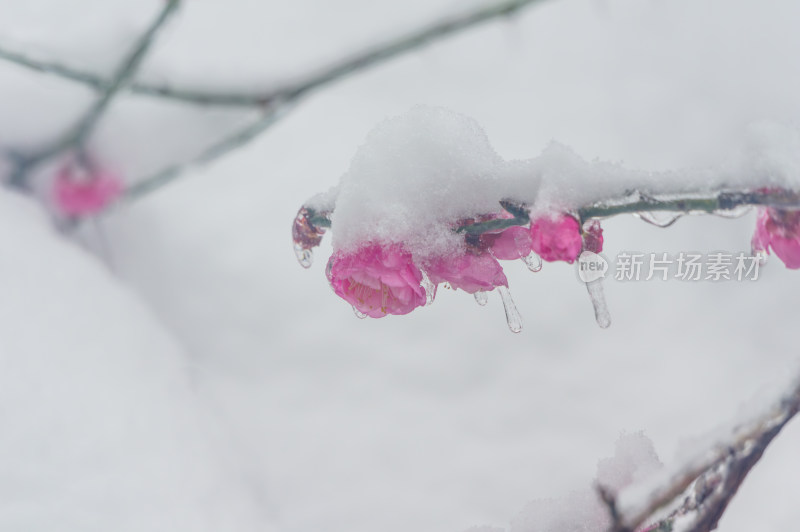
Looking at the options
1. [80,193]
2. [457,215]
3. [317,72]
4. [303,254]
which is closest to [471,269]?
[457,215]

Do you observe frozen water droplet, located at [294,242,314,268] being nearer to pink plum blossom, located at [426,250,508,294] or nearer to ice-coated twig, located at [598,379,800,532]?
pink plum blossom, located at [426,250,508,294]

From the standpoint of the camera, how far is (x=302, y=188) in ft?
4.26

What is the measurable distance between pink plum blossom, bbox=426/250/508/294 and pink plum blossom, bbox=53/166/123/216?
2.99 ft

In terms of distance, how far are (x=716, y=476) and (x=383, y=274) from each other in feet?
0.74

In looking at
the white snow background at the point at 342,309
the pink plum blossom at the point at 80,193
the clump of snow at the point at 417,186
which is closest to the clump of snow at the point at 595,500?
the clump of snow at the point at 417,186

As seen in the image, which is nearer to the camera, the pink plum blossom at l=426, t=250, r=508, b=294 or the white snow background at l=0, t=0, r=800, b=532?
the pink plum blossom at l=426, t=250, r=508, b=294

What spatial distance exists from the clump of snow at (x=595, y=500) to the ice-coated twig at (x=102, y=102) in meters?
0.76

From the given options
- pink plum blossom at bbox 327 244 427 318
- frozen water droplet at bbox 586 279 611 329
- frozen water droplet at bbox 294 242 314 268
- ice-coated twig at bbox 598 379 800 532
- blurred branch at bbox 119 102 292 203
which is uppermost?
blurred branch at bbox 119 102 292 203

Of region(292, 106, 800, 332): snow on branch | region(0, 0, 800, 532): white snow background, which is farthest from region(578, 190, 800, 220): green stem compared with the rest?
region(0, 0, 800, 532): white snow background

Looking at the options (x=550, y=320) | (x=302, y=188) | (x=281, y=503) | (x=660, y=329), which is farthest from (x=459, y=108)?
(x=281, y=503)

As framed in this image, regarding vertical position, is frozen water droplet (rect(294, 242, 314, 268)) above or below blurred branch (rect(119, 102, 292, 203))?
below

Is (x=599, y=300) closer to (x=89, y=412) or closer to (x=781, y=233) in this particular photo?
(x=781, y=233)

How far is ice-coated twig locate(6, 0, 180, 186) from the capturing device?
0.80 m

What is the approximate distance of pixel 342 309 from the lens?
4.12 feet
